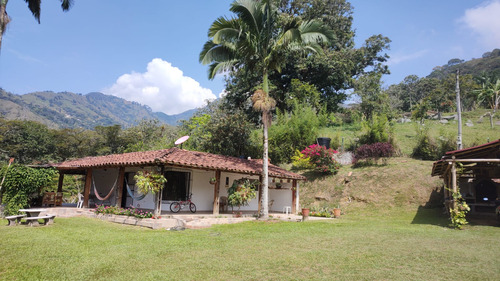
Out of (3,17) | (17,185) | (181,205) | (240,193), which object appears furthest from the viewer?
(181,205)

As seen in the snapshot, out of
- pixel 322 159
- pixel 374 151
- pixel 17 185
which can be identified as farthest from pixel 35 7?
pixel 374 151

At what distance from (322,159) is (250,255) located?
12977 millimetres

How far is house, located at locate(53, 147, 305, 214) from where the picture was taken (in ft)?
38.0

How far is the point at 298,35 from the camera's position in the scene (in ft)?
40.6

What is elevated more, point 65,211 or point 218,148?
point 218,148

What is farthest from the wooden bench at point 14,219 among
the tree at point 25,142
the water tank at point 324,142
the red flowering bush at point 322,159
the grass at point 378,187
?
the tree at point 25,142

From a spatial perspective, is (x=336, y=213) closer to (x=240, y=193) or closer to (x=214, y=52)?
(x=240, y=193)

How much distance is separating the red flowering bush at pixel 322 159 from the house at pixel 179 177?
8.19ft

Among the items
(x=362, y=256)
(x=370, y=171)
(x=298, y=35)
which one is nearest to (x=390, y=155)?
(x=370, y=171)

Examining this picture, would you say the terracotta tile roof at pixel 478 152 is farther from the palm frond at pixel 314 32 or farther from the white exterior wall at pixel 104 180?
the white exterior wall at pixel 104 180

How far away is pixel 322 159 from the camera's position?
18.3 m

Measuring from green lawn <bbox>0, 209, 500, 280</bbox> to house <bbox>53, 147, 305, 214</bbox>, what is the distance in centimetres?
314

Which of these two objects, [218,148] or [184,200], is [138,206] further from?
[218,148]

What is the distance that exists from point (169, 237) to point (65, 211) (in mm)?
7821
